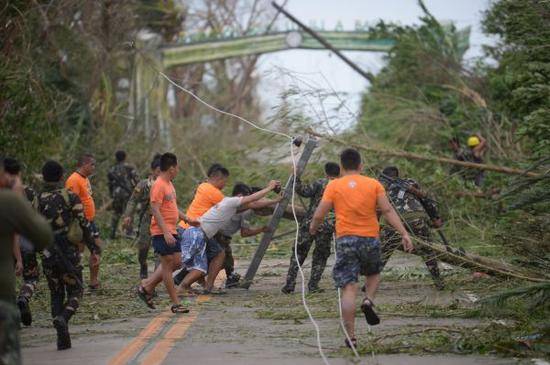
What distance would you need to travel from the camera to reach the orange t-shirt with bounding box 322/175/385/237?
10016 millimetres

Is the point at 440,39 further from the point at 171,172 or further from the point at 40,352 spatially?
the point at 40,352

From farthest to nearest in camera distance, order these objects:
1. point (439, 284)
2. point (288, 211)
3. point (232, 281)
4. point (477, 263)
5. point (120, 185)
→ point (120, 185), point (288, 211), point (232, 281), point (439, 284), point (477, 263)

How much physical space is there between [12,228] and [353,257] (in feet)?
12.5

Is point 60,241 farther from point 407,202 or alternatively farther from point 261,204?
point 407,202

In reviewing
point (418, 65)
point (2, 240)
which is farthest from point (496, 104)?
point (2, 240)

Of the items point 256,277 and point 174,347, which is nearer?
point 174,347

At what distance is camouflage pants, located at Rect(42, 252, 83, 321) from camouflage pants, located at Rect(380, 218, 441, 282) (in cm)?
385

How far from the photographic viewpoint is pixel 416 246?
1262 cm

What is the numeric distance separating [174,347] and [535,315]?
3540 millimetres

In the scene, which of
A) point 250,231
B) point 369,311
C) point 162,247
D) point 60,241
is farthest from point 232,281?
point 369,311

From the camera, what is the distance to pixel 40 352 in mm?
10156

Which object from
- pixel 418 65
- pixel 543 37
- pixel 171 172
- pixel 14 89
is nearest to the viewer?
pixel 171 172

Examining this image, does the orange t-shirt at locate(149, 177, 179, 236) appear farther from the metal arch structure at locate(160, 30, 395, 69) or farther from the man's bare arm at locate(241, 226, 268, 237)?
the metal arch structure at locate(160, 30, 395, 69)

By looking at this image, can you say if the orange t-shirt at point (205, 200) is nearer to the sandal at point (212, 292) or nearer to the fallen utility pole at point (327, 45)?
the sandal at point (212, 292)
